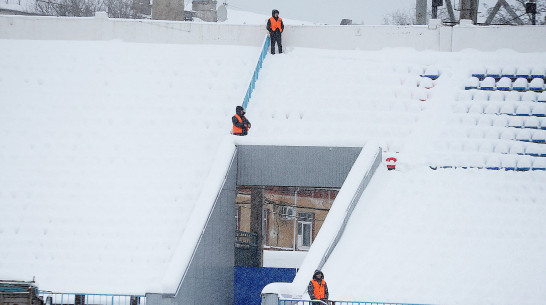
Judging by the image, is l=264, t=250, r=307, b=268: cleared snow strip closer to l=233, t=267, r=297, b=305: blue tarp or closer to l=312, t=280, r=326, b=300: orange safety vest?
l=233, t=267, r=297, b=305: blue tarp

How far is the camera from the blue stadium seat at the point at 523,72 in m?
24.3

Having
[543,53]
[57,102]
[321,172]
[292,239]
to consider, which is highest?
[543,53]

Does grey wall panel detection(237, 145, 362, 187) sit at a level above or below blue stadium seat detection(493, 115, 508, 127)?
below

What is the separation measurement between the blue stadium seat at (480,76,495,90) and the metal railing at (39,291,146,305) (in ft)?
37.8

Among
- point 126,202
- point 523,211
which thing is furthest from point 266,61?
point 523,211

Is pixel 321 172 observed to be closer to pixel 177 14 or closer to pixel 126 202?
pixel 126 202

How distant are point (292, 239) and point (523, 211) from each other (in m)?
26.7

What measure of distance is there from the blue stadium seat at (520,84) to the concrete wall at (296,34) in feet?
6.39

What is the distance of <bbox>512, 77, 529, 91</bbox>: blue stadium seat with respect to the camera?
23.8 metres

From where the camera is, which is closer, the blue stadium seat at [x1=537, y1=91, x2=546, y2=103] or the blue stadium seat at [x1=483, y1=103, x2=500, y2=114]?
the blue stadium seat at [x1=483, y1=103, x2=500, y2=114]

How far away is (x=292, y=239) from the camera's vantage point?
45.7 metres

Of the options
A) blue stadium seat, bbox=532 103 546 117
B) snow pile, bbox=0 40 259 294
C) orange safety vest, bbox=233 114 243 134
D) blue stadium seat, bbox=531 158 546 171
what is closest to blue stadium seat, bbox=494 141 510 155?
blue stadium seat, bbox=531 158 546 171

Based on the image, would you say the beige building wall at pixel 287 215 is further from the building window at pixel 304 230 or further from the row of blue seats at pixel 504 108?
the row of blue seats at pixel 504 108

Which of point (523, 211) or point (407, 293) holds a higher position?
point (523, 211)
